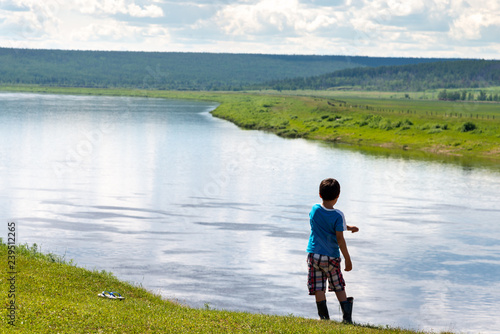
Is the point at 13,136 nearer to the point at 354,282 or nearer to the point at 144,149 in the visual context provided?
the point at 144,149

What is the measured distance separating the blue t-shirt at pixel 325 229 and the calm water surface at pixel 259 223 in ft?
18.4

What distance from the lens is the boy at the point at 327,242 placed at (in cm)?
1184

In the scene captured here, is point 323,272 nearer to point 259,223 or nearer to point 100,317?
point 100,317

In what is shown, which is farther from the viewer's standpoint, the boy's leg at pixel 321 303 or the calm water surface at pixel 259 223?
the calm water surface at pixel 259 223

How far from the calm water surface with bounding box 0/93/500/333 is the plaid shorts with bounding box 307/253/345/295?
5.14 metres

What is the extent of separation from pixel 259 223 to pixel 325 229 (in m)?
17.1

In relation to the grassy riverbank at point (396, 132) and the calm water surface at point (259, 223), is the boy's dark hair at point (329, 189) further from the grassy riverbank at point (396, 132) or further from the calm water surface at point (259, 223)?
the grassy riverbank at point (396, 132)

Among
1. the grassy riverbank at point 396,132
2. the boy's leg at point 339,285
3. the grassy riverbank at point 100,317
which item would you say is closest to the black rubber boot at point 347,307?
the boy's leg at point 339,285

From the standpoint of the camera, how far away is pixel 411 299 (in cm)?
1912

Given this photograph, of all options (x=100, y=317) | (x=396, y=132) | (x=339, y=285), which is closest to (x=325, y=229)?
(x=339, y=285)

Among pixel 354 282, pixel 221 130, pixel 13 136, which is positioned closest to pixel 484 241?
pixel 354 282

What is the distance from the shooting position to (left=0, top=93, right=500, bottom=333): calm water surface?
62.9ft

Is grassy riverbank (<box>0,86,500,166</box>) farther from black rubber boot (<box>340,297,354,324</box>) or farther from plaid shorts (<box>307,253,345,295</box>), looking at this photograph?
plaid shorts (<box>307,253,345,295</box>)

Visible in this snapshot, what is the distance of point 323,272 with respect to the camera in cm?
1233
